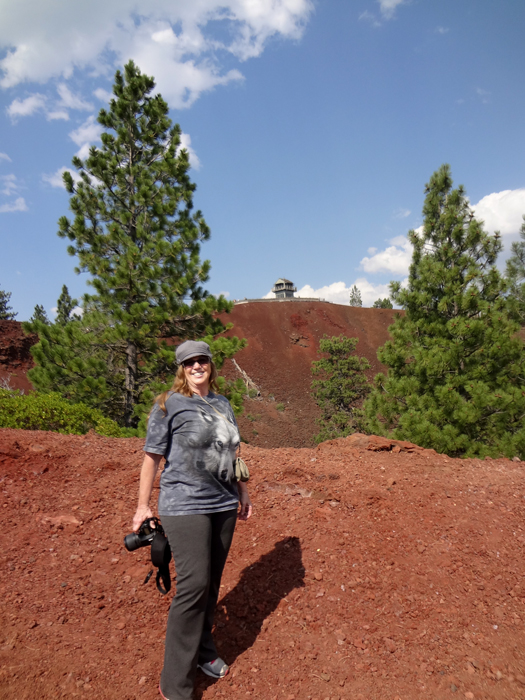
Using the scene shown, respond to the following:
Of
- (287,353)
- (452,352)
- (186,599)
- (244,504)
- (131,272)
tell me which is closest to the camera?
(186,599)

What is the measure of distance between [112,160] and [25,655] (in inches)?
470

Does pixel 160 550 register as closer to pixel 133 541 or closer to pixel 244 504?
pixel 133 541

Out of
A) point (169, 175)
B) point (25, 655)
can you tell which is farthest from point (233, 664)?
point (169, 175)

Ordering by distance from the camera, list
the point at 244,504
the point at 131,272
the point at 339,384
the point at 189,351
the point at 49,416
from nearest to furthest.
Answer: the point at 189,351, the point at 244,504, the point at 49,416, the point at 131,272, the point at 339,384

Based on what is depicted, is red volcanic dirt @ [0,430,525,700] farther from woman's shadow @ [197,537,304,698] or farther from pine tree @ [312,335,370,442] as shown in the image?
pine tree @ [312,335,370,442]

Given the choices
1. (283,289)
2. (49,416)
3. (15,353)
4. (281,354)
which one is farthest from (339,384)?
(283,289)

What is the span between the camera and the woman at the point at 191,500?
2426mm

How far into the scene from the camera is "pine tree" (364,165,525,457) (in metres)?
8.44

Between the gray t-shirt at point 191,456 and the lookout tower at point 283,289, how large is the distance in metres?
45.7

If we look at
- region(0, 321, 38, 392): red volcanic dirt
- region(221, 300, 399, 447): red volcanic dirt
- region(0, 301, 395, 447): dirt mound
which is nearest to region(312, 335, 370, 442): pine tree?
region(0, 301, 395, 447): dirt mound

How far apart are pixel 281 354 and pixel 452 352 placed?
27607mm

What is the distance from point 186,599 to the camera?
2398 mm

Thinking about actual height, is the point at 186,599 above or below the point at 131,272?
below

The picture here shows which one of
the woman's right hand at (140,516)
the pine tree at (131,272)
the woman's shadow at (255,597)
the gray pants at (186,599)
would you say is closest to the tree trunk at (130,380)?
the pine tree at (131,272)
